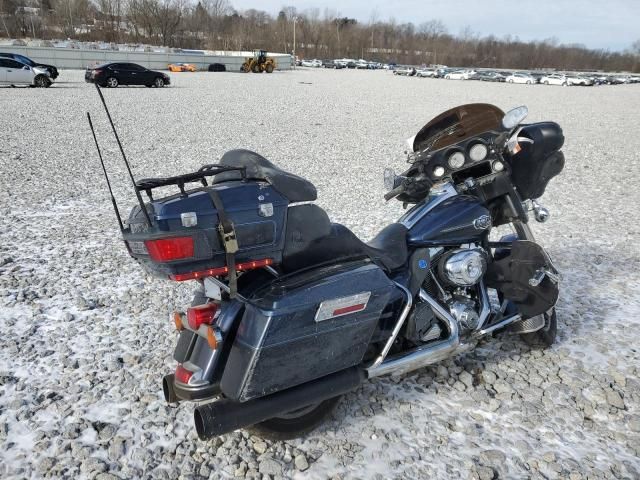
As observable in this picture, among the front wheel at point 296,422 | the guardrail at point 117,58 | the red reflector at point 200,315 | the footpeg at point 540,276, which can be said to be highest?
the guardrail at point 117,58

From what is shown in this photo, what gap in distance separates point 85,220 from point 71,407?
3424 mm

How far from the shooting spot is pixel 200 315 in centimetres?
226

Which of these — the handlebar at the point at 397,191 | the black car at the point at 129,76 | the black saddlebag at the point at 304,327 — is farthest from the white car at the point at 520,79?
the black saddlebag at the point at 304,327

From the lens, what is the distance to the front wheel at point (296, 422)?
2477 millimetres

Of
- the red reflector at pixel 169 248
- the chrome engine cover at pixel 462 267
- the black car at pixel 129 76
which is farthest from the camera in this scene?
the black car at pixel 129 76

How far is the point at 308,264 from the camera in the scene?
238 cm

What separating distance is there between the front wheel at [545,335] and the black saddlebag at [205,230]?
6.74ft

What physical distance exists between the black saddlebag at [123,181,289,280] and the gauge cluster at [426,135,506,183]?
1.22m

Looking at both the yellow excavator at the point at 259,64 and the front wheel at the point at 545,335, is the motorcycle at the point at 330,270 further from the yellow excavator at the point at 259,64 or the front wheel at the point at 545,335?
the yellow excavator at the point at 259,64

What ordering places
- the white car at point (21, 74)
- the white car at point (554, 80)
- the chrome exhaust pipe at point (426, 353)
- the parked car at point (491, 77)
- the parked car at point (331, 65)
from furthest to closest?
the parked car at point (331, 65) → the parked car at point (491, 77) → the white car at point (554, 80) → the white car at point (21, 74) → the chrome exhaust pipe at point (426, 353)

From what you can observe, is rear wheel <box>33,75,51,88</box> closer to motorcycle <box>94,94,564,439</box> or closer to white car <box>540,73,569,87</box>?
motorcycle <box>94,94,564,439</box>

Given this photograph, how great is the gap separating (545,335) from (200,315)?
2.30 metres

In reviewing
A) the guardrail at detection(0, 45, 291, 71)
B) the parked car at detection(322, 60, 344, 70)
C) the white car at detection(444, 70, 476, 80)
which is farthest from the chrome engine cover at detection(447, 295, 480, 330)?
the parked car at detection(322, 60, 344, 70)

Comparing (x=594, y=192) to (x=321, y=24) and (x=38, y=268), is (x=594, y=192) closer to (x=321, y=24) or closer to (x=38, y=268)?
(x=38, y=268)
